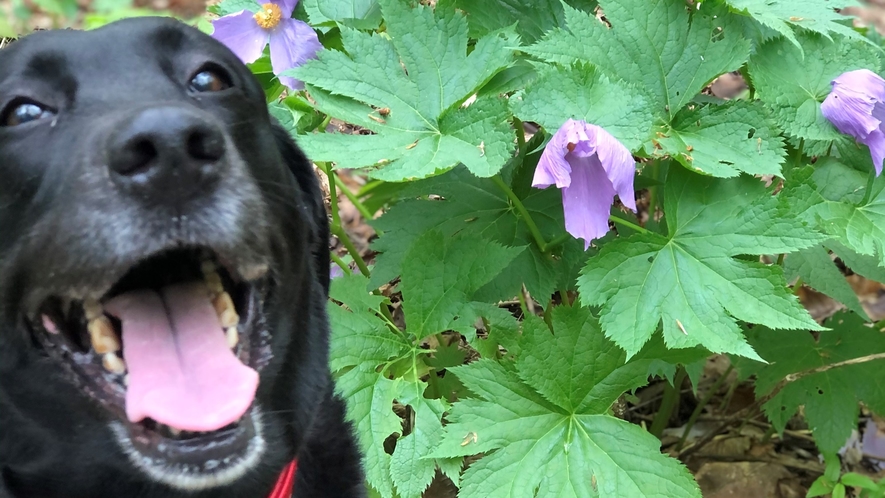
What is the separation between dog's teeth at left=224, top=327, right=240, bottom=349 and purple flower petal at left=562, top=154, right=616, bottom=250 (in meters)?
0.78

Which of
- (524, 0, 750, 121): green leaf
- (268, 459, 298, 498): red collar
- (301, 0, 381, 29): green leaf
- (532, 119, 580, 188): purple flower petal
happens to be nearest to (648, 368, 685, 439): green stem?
(524, 0, 750, 121): green leaf

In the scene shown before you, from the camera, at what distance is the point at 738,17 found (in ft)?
6.50

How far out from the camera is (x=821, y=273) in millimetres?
2154

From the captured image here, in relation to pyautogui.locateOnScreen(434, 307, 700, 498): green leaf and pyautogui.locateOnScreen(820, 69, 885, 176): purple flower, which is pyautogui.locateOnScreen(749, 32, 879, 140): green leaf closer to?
pyautogui.locateOnScreen(820, 69, 885, 176): purple flower

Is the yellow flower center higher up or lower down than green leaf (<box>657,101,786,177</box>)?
higher up

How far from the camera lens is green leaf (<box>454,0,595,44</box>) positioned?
211 cm

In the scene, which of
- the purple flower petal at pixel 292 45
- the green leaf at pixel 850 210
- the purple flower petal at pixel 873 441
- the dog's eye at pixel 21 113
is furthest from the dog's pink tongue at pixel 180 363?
the purple flower petal at pixel 873 441

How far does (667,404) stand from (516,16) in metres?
1.43

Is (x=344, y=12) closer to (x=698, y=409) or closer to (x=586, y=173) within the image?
(x=586, y=173)

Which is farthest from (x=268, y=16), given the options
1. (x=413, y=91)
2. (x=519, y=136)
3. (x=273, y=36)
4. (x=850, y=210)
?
(x=850, y=210)

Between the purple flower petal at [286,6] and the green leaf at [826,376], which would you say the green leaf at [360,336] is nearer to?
the purple flower petal at [286,6]

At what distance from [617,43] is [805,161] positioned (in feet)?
2.39

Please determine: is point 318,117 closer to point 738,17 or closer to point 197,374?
point 197,374

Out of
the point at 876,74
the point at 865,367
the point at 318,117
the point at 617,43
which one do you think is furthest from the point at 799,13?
the point at 318,117
